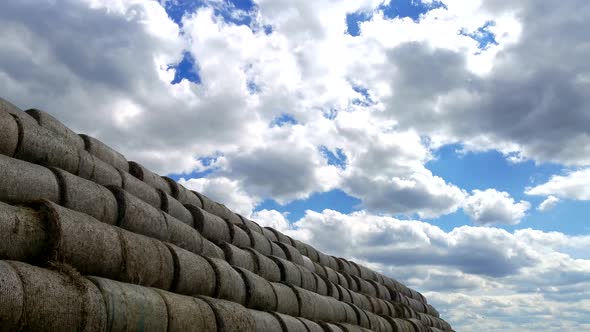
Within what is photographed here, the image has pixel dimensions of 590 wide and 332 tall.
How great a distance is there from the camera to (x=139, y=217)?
26.4ft

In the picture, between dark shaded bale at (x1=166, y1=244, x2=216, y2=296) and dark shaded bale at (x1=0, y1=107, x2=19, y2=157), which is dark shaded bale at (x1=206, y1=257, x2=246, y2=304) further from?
dark shaded bale at (x1=0, y1=107, x2=19, y2=157)

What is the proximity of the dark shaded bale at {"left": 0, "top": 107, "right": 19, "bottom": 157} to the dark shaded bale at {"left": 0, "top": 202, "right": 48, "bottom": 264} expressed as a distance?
1.78 meters

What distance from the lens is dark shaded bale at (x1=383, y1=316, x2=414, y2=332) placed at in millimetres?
14516

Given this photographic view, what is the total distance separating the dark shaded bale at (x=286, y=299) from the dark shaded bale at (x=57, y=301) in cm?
484

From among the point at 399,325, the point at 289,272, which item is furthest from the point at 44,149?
the point at 399,325

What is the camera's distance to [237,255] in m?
Answer: 10.3

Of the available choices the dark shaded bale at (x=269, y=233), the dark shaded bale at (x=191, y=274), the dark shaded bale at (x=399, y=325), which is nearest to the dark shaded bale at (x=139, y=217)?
the dark shaded bale at (x=191, y=274)

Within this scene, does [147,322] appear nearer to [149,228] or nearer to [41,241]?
[41,241]

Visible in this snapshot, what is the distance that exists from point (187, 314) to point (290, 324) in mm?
2726

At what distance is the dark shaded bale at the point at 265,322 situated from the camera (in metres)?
7.96

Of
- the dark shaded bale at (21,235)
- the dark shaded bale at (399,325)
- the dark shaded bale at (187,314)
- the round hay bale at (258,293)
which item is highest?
the dark shaded bale at (399,325)

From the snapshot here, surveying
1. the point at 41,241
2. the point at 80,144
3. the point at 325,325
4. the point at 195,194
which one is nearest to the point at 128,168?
the point at 80,144

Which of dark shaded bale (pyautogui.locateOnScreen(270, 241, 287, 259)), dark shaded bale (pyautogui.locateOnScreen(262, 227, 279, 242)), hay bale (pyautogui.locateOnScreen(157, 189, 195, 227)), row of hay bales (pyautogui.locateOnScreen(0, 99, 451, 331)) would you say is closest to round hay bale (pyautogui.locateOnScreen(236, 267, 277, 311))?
row of hay bales (pyautogui.locateOnScreen(0, 99, 451, 331))

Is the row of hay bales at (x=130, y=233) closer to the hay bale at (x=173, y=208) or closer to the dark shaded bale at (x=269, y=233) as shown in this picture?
the hay bale at (x=173, y=208)
